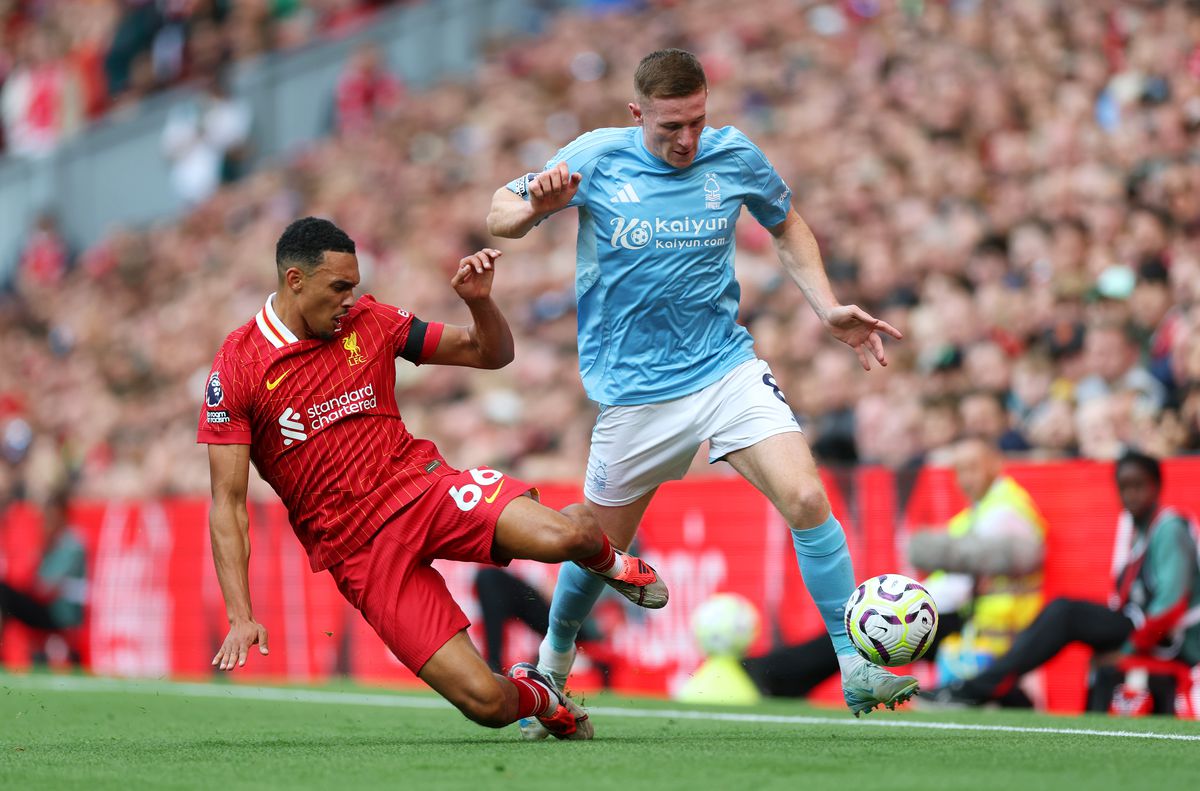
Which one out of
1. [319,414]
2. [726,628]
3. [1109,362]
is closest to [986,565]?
[1109,362]

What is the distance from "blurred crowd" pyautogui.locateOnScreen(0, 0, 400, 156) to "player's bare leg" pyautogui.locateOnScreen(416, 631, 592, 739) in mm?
19297

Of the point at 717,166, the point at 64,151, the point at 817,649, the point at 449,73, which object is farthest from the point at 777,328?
the point at 64,151

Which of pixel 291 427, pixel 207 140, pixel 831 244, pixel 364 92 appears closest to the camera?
pixel 291 427

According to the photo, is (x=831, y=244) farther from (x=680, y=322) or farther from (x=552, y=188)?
(x=552, y=188)

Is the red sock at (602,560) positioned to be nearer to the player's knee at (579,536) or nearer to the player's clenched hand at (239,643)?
the player's knee at (579,536)

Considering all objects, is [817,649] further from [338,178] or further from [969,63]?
[338,178]

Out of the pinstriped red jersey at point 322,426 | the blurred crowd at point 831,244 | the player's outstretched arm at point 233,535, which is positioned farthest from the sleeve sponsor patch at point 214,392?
the blurred crowd at point 831,244

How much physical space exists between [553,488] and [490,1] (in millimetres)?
12494

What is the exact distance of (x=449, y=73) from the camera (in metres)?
24.0

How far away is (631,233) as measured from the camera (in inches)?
301

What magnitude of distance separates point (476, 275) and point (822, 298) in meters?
1.50

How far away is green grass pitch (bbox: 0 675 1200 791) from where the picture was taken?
605 centimetres

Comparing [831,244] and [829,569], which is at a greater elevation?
[831,244]

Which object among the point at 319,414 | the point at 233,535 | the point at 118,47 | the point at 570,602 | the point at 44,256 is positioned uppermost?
the point at 118,47
